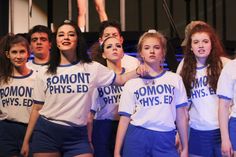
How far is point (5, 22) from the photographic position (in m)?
7.36

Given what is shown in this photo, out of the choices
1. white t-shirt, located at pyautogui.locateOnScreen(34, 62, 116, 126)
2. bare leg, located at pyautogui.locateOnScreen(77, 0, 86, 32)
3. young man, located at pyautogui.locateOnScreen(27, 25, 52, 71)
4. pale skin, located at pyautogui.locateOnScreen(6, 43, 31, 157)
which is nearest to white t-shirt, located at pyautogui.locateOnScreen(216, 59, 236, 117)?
white t-shirt, located at pyautogui.locateOnScreen(34, 62, 116, 126)

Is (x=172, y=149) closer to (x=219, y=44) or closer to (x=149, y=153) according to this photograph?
(x=149, y=153)

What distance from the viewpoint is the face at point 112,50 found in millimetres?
3389

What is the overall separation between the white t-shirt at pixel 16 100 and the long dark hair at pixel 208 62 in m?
1.11

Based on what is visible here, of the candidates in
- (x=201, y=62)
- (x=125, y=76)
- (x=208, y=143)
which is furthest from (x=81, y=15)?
(x=208, y=143)

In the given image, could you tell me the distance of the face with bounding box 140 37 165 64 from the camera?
9.91 ft

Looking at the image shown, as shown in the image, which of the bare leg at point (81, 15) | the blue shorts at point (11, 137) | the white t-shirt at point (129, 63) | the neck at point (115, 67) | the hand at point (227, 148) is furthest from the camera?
the bare leg at point (81, 15)

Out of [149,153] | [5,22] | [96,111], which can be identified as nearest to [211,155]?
[149,153]

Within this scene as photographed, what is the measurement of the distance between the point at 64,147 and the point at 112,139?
507 mm

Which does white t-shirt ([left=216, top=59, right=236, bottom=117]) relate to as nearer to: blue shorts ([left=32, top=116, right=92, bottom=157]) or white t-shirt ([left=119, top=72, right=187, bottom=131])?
white t-shirt ([left=119, top=72, right=187, bottom=131])

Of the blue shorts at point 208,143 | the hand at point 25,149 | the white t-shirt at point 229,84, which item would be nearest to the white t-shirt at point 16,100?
the hand at point 25,149

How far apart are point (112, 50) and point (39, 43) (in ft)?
2.58

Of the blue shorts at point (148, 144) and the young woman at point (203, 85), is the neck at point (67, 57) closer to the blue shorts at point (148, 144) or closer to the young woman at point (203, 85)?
the blue shorts at point (148, 144)

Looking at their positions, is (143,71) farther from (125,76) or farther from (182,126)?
(182,126)
